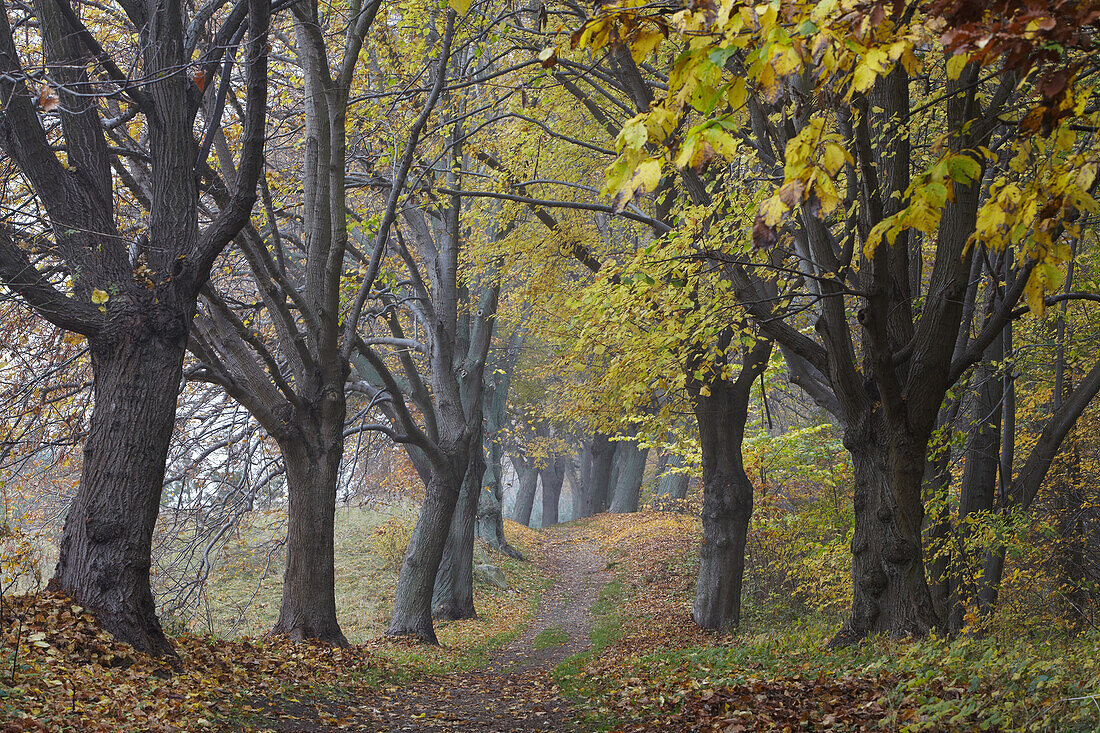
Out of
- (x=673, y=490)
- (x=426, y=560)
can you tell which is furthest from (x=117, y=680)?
(x=673, y=490)

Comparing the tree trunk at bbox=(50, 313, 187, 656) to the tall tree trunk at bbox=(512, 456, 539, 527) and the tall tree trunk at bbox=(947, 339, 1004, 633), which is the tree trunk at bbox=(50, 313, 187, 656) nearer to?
the tall tree trunk at bbox=(947, 339, 1004, 633)

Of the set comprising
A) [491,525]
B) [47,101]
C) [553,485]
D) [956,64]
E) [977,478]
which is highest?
[47,101]

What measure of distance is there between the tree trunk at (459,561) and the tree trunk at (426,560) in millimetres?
2804

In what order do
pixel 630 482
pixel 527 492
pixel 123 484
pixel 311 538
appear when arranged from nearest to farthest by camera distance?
pixel 123 484 → pixel 311 538 → pixel 630 482 → pixel 527 492

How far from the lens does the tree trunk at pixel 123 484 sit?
613 cm

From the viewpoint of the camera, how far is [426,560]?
1278 cm

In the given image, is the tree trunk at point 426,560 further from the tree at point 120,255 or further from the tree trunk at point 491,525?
the tree trunk at point 491,525

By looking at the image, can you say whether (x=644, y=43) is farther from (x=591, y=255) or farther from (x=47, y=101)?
(x=591, y=255)

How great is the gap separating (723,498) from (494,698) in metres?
5.31

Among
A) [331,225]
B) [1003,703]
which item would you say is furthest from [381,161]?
[1003,703]

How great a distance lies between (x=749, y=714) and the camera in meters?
5.11

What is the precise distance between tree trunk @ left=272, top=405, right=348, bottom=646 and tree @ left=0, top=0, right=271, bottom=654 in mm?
2956

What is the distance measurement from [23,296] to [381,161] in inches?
221

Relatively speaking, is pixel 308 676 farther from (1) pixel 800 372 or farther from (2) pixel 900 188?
(2) pixel 900 188
